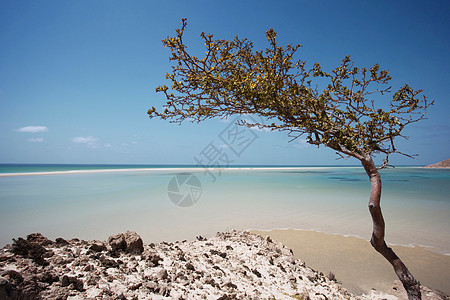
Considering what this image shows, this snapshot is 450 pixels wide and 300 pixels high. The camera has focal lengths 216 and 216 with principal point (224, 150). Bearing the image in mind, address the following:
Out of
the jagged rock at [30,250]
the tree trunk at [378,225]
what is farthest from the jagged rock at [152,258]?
the tree trunk at [378,225]

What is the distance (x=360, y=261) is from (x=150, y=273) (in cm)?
475

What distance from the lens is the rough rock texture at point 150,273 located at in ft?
7.52

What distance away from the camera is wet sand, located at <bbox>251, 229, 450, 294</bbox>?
4.19 m

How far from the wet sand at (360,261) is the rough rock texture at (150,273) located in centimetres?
46

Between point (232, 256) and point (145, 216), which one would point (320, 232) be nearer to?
point (232, 256)

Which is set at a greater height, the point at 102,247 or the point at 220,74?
the point at 220,74

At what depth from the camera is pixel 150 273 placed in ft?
9.73

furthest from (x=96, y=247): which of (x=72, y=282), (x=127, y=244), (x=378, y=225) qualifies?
(x=378, y=225)

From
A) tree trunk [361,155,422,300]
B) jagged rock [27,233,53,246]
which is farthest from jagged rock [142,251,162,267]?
tree trunk [361,155,422,300]

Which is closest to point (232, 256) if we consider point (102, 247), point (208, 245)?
point (208, 245)

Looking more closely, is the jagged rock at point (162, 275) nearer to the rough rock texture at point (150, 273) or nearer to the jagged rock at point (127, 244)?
the rough rock texture at point (150, 273)

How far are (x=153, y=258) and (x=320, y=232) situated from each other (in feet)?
19.1

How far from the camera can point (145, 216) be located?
8.61 meters

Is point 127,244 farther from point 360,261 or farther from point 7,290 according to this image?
point 360,261
